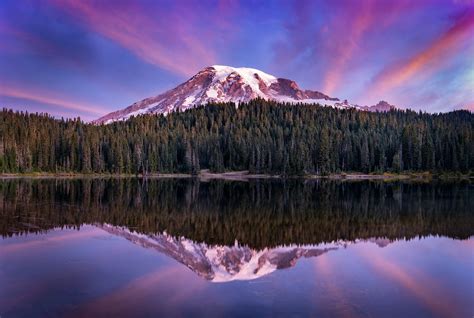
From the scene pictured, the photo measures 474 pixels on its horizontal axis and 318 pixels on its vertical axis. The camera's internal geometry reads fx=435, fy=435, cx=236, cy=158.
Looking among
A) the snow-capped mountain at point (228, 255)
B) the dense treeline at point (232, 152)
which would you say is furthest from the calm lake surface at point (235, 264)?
the dense treeline at point (232, 152)

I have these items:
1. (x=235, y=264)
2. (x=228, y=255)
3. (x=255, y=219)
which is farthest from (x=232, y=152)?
(x=235, y=264)

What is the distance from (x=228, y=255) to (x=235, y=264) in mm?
1970

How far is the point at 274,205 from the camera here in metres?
44.5

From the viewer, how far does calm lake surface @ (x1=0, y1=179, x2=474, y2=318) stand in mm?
13609

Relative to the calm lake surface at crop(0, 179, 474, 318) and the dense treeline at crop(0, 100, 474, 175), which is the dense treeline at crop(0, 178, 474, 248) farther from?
the dense treeline at crop(0, 100, 474, 175)

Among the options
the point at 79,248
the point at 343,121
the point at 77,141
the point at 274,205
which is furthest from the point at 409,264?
the point at 343,121

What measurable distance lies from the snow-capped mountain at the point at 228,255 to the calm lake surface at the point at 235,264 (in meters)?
0.05

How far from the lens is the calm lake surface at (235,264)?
44.7ft

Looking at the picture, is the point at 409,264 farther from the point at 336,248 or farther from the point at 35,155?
the point at 35,155

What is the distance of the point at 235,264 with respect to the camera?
19609mm

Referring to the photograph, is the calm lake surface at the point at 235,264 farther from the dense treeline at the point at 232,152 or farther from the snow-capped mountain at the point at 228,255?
the dense treeline at the point at 232,152

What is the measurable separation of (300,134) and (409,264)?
5863 inches

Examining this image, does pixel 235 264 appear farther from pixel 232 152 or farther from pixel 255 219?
pixel 232 152

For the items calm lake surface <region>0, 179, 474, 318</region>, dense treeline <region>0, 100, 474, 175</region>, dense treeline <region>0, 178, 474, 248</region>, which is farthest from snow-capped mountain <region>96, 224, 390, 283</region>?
dense treeline <region>0, 100, 474, 175</region>
